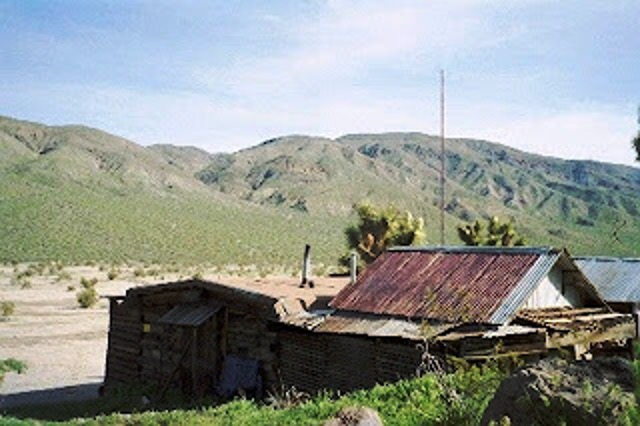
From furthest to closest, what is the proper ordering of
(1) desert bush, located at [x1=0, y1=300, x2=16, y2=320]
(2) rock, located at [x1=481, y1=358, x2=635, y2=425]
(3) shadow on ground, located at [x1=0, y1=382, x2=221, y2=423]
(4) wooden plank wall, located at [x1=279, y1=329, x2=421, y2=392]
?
(1) desert bush, located at [x1=0, y1=300, x2=16, y2=320], (3) shadow on ground, located at [x1=0, y1=382, x2=221, y2=423], (4) wooden plank wall, located at [x1=279, y1=329, x2=421, y2=392], (2) rock, located at [x1=481, y1=358, x2=635, y2=425]

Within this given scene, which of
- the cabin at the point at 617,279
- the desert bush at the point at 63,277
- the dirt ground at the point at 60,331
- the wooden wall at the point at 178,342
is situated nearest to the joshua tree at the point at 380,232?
the dirt ground at the point at 60,331

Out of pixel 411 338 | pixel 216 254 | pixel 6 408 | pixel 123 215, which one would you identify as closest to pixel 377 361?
pixel 411 338

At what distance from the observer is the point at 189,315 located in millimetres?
20703

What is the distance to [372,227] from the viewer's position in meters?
43.3

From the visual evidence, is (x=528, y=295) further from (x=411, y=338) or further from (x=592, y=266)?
(x=592, y=266)

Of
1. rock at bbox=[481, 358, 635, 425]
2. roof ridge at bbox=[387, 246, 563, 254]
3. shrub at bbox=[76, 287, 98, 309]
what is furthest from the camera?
shrub at bbox=[76, 287, 98, 309]

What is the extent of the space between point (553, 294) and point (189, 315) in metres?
9.85

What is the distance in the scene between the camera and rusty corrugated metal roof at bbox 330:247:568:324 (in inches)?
656

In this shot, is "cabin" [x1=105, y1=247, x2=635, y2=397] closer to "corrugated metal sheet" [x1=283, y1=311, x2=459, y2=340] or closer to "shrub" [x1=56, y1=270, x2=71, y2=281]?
"corrugated metal sheet" [x1=283, y1=311, x2=459, y2=340]

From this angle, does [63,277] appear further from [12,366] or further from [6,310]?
[12,366]

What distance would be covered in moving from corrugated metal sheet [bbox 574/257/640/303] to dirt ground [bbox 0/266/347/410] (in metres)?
8.40

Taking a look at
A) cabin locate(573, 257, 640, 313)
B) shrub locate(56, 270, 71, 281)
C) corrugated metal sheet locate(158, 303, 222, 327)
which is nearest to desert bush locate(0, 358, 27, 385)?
corrugated metal sheet locate(158, 303, 222, 327)

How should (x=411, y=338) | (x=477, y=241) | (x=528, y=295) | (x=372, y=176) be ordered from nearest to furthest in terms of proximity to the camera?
(x=411, y=338) → (x=528, y=295) → (x=477, y=241) → (x=372, y=176)

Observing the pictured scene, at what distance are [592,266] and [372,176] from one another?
537 feet
